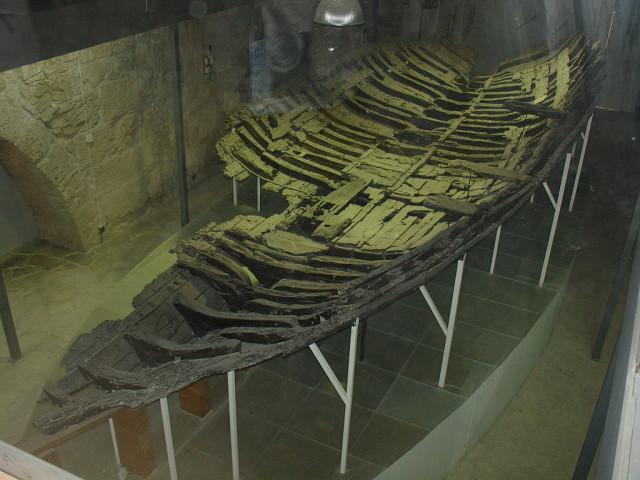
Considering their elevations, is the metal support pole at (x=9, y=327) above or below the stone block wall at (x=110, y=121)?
below

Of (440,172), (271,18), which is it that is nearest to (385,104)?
(440,172)

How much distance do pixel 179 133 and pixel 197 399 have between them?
4.84 feet

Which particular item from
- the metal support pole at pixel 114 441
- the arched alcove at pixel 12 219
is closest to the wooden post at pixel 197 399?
the metal support pole at pixel 114 441

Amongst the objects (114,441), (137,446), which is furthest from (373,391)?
(114,441)

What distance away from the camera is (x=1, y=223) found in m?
3.01

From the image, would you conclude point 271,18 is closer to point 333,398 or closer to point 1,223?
point 1,223

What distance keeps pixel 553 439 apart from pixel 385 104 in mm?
2537

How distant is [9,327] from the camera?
131 inches

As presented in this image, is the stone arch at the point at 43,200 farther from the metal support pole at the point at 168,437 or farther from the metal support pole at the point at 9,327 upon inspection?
the metal support pole at the point at 168,437

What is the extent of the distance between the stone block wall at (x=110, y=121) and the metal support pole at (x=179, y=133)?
5cm

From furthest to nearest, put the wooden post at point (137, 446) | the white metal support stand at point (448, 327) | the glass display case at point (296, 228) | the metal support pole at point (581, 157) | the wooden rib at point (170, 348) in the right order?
the metal support pole at point (581, 157) < the white metal support stand at point (448, 327) < the wooden post at point (137, 446) < the glass display case at point (296, 228) < the wooden rib at point (170, 348)

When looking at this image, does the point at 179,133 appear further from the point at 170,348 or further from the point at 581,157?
the point at 581,157

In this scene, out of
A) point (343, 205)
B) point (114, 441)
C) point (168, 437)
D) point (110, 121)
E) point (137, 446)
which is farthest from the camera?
point (343, 205)

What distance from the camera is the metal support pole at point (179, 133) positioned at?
3619 mm
